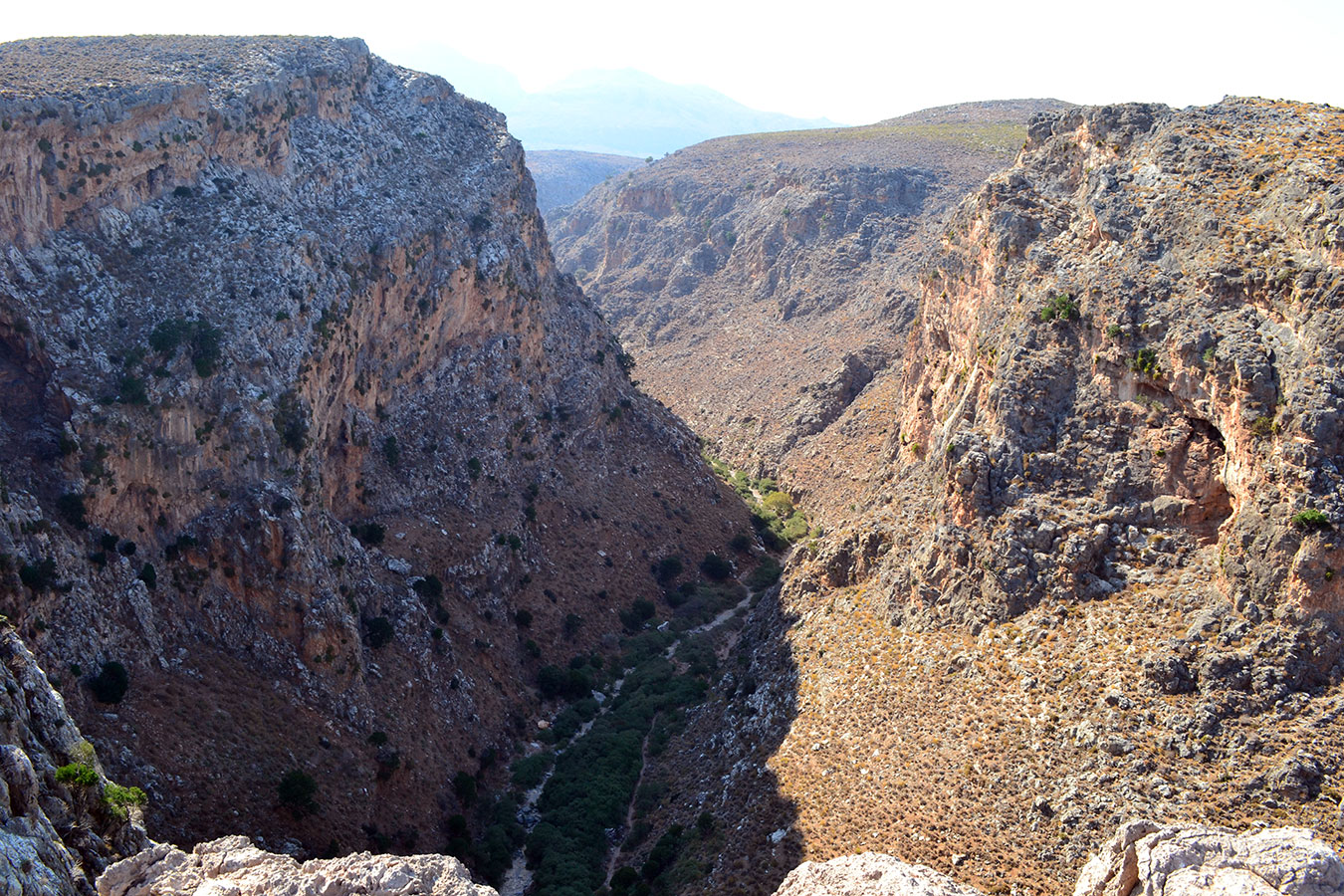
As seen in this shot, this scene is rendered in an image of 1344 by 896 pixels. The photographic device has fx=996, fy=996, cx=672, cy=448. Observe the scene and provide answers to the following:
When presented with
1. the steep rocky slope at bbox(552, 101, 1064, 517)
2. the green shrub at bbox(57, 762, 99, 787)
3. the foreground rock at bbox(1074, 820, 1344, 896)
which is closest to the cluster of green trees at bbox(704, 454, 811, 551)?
the steep rocky slope at bbox(552, 101, 1064, 517)

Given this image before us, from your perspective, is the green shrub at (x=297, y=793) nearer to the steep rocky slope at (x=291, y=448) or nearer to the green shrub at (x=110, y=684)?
the steep rocky slope at (x=291, y=448)

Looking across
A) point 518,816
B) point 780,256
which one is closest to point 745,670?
point 518,816

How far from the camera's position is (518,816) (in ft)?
155

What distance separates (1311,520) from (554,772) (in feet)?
116

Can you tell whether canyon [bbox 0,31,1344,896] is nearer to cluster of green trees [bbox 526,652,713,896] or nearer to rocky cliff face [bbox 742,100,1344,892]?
rocky cliff face [bbox 742,100,1344,892]

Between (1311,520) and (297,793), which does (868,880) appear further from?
(297,793)

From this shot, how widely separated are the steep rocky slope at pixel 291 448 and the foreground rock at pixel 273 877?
12808 mm

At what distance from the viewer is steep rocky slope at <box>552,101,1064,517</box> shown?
90750mm

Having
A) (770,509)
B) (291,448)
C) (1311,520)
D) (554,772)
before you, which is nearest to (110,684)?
(291,448)

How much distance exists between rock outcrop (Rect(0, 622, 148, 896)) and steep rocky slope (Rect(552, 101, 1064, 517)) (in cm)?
5411

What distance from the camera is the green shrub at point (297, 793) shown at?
3919 centimetres

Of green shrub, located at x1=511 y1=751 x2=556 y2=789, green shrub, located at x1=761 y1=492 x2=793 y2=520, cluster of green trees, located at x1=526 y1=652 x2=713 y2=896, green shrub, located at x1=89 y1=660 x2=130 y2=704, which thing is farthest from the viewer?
green shrub, located at x1=761 y1=492 x2=793 y2=520

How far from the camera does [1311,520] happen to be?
34.2 meters

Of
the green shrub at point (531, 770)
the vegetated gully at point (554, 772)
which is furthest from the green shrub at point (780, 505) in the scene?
the green shrub at point (531, 770)
